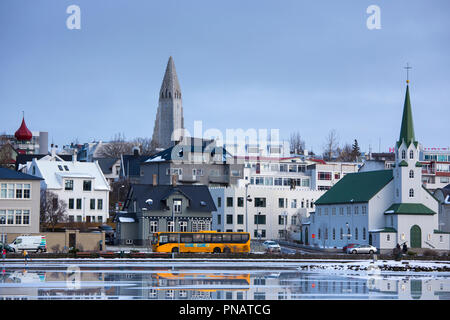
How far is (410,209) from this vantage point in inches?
3787

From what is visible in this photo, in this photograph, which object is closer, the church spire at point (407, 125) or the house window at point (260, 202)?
the church spire at point (407, 125)

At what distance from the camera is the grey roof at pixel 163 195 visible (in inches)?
3939

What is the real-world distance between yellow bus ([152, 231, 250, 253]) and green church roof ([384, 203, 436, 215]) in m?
22.7

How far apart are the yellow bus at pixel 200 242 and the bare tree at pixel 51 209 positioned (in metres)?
23.1

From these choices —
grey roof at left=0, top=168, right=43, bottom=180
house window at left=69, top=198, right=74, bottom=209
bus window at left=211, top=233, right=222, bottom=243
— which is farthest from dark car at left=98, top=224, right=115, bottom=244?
bus window at left=211, top=233, right=222, bottom=243

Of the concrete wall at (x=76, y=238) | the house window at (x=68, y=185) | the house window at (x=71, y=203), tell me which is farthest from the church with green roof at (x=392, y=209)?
the house window at (x=68, y=185)

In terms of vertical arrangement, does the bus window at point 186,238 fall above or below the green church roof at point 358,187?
below

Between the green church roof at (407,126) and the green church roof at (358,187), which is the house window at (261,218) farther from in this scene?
the green church roof at (407,126)

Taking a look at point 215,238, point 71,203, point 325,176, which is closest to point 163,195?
point 71,203

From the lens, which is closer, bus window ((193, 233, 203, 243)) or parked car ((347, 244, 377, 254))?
bus window ((193, 233, 203, 243))

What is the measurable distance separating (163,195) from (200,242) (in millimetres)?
21171

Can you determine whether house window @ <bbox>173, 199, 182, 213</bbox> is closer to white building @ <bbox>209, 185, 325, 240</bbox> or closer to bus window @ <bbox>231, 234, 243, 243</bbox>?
white building @ <bbox>209, 185, 325, 240</bbox>

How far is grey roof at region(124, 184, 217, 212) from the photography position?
3939 inches
